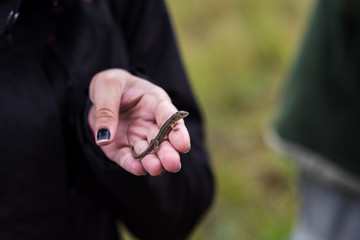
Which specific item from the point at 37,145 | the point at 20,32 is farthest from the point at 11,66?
the point at 37,145

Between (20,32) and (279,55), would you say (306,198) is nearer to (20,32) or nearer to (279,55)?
(20,32)

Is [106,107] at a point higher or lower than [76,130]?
higher

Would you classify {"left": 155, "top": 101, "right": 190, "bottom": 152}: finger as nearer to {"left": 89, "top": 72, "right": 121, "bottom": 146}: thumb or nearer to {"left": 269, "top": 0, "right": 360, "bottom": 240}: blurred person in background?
{"left": 89, "top": 72, "right": 121, "bottom": 146}: thumb

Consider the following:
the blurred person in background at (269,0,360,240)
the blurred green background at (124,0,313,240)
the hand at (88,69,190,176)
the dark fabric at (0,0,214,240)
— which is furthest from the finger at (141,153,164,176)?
the blurred green background at (124,0,313,240)

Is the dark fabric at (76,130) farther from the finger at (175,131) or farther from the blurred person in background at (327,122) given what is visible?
the blurred person in background at (327,122)

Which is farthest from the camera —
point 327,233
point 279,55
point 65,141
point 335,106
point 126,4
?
point 279,55

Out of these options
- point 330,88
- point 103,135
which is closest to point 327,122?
point 330,88

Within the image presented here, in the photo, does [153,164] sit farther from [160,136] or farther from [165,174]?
[165,174]
